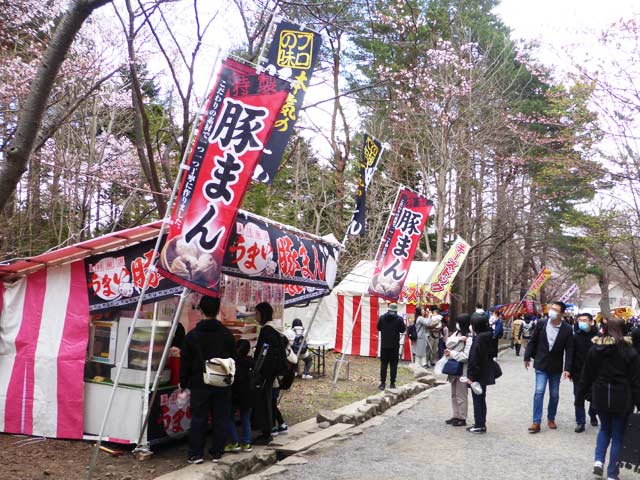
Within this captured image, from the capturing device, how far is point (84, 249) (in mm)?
6723

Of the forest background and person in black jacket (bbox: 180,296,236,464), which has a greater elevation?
the forest background

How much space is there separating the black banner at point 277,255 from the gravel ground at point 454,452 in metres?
2.30

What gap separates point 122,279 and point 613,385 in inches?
222

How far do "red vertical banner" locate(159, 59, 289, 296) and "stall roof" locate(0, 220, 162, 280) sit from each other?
50.6 inches

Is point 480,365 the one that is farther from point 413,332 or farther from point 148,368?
point 413,332

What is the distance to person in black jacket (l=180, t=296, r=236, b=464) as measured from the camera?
237 inches

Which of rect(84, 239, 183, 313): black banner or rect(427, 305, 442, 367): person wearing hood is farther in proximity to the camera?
rect(427, 305, 442, 367): person wearing hood

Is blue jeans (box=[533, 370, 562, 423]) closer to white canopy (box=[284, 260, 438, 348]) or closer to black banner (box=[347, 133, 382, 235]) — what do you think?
black banner (box=[347, 133, 382, 235])

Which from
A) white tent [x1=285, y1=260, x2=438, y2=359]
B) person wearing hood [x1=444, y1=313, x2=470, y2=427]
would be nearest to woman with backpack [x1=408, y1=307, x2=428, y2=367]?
white tent [x1=285, y1=260, x2=438, y2=359]

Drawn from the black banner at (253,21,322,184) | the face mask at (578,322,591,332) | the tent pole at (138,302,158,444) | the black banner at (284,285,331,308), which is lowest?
the tent pole at (138,302,158,444)

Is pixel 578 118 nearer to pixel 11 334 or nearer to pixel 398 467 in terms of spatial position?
pixel 398 467

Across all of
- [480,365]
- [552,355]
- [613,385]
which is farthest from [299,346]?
[613,385]

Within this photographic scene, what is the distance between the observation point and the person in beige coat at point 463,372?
8.48 metres

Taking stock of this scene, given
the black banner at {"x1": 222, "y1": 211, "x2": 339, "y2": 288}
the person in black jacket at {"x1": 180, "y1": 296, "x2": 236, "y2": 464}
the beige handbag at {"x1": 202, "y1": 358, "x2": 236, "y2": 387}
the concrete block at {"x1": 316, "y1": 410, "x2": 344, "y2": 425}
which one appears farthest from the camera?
the concrete block at {"x1": 316, "y1": 410, "x2": 344, "y2": 425}
